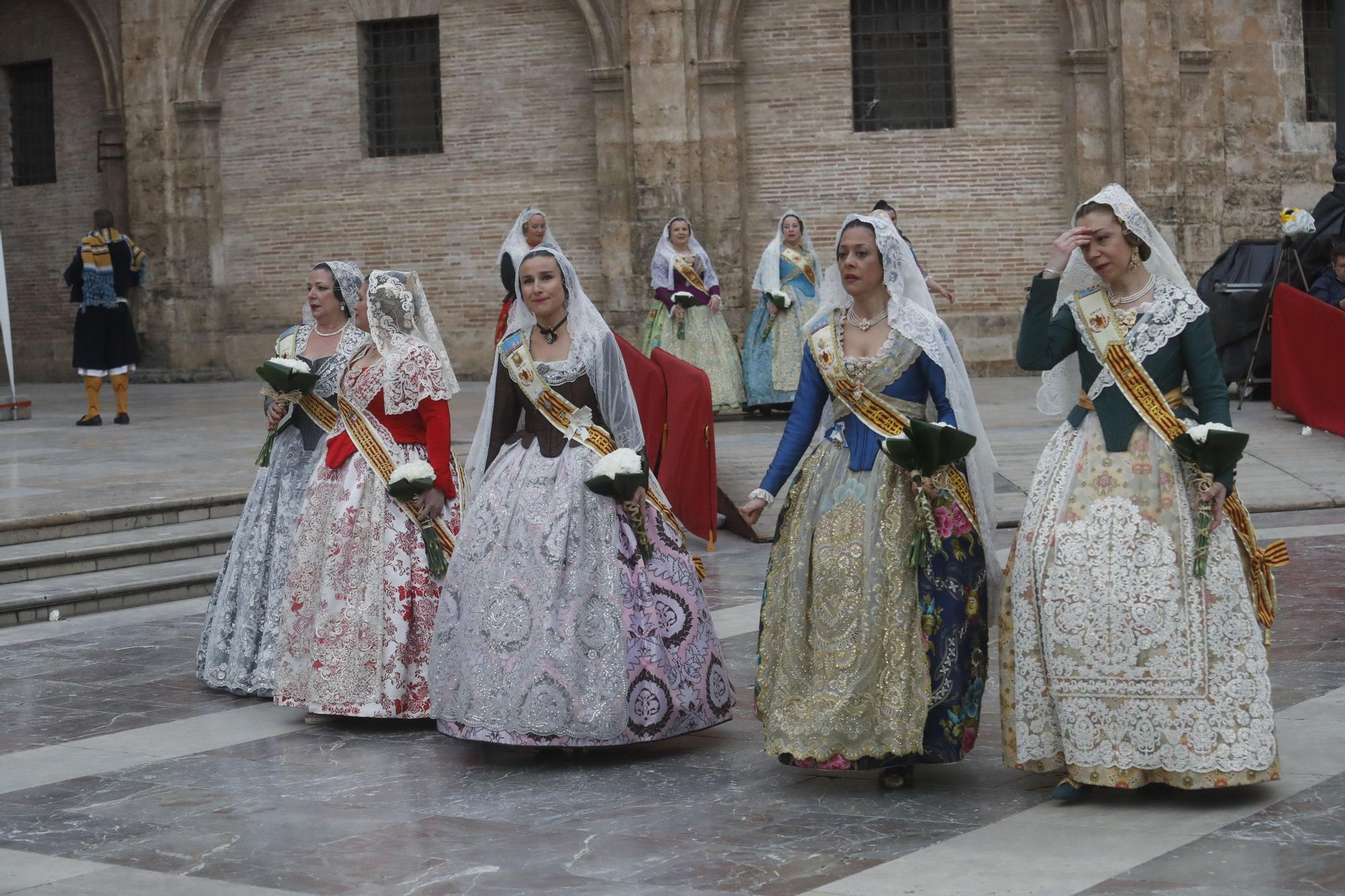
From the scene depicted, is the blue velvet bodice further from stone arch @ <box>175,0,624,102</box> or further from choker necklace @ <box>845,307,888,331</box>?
stone arch @ <box>175,0,624,102</box>

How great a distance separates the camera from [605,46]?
65.6 feet

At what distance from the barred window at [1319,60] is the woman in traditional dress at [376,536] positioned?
1566 cm

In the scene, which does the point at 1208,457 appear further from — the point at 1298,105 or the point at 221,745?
the point at 1298,105

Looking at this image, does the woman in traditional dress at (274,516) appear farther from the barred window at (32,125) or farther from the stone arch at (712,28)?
the barred window at (32,125)

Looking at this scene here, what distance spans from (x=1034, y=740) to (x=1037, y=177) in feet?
49.7

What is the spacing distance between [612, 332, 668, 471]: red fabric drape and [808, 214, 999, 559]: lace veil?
47.9 inches

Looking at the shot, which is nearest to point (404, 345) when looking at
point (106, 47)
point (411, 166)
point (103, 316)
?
point (103, 316)

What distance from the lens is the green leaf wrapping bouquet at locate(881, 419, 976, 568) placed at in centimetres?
555

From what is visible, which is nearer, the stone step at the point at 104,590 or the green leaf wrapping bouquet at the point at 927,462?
the green leaf wrapping bouquet at the point at 927,462

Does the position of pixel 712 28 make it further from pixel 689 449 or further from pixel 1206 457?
pixel 1206 457

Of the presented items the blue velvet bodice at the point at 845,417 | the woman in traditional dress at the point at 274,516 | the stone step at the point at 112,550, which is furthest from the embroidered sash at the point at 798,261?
the blue velvet bodice at the point at 845,417

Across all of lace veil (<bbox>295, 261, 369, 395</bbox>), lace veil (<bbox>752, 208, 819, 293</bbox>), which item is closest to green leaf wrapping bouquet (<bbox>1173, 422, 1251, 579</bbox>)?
lace veil (<bbox>295, 261, 369, 395</bbox>)

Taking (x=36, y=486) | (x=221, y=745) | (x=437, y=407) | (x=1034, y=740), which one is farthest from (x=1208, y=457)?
(x=36, y=486)

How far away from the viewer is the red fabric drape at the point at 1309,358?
13914 millimetres
